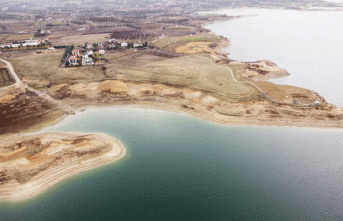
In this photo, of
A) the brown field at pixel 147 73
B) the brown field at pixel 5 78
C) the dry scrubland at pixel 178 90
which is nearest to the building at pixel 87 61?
the brown field at pixel 147 73

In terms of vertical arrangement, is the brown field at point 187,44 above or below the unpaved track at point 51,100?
above

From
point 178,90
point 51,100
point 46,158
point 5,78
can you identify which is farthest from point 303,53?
point 5,78

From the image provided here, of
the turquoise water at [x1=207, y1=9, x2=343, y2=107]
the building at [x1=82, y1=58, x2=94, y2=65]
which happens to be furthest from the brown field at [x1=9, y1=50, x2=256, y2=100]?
the turquoise water at [x1=207, y1=9, x2=343, y2=107]

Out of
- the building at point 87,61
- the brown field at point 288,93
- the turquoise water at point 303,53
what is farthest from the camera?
the building at point 87,61

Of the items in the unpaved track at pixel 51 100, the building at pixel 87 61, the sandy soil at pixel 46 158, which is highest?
the building at pixel 87 61

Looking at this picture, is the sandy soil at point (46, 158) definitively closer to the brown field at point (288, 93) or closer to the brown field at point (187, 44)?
the brown field at point (288, 93)

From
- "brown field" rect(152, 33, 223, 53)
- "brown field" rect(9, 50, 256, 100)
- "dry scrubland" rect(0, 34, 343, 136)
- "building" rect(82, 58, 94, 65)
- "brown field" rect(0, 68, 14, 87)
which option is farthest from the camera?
"brown field" rect(152, 33, 223, 53)

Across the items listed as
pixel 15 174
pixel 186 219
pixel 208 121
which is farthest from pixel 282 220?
pixel 15 174

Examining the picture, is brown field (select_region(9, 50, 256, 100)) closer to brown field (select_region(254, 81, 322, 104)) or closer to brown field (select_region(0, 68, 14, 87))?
brown field (select_region(0, 68, 14, 87))

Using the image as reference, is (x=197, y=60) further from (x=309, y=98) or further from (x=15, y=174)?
(x=15, y=174)
